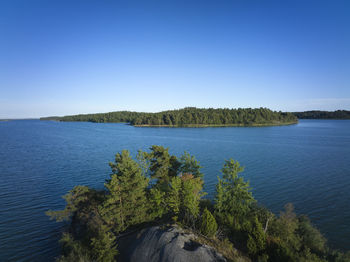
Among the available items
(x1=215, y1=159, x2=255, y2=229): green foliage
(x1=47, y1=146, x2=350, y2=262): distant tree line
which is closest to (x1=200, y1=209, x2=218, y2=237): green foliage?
(x1=47, y1=146, x2=350, y2=262): distant tree line

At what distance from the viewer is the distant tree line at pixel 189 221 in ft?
55.8

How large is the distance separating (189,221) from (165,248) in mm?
6095

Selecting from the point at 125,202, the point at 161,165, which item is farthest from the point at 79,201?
the point at 161,165

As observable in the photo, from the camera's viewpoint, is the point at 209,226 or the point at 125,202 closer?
the point at 209,226

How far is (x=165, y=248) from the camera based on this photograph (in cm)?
1628

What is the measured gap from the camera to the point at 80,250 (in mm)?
17062

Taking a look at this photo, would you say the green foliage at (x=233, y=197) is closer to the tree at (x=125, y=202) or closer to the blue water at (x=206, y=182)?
the tree at (x=125, y=202)

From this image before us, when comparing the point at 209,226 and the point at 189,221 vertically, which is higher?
the point at 209,226

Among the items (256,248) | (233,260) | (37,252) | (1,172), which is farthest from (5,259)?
(1,172)

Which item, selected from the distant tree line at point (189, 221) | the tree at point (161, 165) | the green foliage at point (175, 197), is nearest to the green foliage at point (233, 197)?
the distant tree line at point (189, 221)

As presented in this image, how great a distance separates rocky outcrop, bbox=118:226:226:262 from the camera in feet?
51.0

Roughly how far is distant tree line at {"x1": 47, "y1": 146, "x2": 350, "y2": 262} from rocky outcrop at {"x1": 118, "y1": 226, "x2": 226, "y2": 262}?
1.24 meters

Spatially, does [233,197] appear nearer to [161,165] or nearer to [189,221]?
[189,221]

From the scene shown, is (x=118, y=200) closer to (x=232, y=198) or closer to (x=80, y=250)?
(x=80, y=250)
